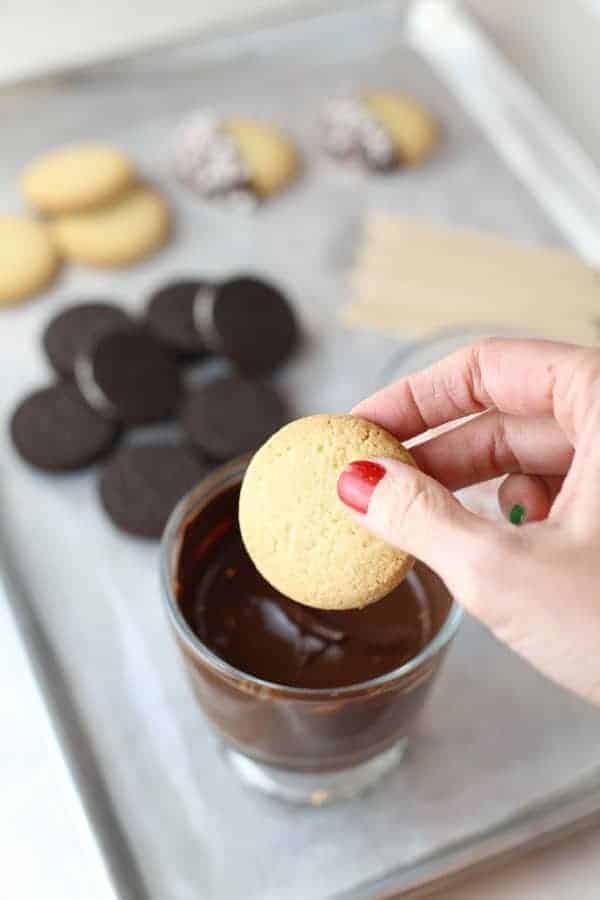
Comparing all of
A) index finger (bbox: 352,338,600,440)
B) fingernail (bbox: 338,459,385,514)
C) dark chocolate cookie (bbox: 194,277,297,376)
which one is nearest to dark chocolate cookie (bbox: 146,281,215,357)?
dark chocolate cookie (bbox: 194,277,297,376)

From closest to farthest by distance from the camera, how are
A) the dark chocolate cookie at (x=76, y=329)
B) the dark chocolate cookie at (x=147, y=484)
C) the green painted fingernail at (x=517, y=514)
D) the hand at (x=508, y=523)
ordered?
1. the hand at (x=508, y=523)
2. the green painted fingernail at (x=517, y=514)
3. the dark chocolate cookie at (x=147, y=484)
4. the dark chocolate cookie at (x=76, y=329)

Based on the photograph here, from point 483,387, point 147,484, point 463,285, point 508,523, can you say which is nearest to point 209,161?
point 463,285

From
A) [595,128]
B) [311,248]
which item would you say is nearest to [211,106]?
[311,248]

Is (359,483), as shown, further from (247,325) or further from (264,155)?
(264,155)

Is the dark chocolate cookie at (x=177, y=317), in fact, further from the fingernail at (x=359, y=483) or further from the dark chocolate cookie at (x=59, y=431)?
the fingernail at (x=359, y=483)

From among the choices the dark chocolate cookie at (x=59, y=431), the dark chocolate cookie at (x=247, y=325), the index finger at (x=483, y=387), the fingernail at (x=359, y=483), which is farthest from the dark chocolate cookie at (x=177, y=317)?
the fingernail at (x=359, y=483)

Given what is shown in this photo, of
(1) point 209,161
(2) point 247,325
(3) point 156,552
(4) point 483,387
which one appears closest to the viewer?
(4) point 483,387

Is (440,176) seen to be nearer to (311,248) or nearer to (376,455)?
(311,248)

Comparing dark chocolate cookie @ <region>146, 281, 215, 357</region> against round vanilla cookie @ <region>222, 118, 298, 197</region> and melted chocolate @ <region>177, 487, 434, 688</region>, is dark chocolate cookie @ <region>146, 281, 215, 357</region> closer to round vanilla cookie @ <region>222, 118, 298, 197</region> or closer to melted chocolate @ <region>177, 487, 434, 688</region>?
round vanilla cookie @ <region>222, 118, 298, 197</region>
